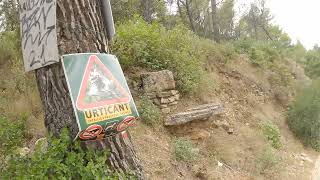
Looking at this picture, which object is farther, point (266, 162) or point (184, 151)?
point (266, 162)

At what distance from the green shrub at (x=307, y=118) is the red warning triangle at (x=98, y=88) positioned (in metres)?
7.79

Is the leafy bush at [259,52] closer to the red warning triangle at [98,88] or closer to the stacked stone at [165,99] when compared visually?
the stacked stone at [165,99]

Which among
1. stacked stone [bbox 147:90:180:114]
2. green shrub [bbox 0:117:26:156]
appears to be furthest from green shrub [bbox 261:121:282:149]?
green shrub [bbox 0:117:26:156]

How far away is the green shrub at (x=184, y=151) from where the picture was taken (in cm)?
530

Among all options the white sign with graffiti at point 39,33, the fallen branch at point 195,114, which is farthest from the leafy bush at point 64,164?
the fallen branch at point 195,114

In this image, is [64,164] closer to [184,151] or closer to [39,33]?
[39,33]

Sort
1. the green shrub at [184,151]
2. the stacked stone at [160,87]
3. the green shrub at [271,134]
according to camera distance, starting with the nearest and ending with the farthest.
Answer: the green shrub at [184,151] < the stacked stone at [160,87] < the green shrub at [271,134]

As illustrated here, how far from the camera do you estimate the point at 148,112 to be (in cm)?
580

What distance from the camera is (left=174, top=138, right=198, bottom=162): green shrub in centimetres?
530

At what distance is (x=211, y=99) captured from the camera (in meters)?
7.67

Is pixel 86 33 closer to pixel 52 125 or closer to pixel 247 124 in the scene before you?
pixel 52 125

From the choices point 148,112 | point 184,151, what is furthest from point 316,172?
point 148,112

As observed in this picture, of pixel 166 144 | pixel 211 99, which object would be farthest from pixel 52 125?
pixel 211 99

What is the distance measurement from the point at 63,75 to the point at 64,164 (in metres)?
0.55
